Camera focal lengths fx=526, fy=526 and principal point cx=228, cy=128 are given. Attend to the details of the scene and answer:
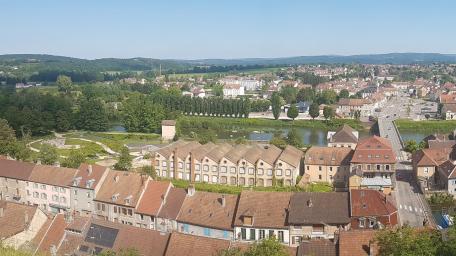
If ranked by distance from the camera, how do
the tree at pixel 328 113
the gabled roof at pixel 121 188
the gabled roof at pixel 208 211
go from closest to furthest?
the gabled roof at pixel 208 211 → the gabled roof at pixel 121 188 → the tree at pixel 328 113

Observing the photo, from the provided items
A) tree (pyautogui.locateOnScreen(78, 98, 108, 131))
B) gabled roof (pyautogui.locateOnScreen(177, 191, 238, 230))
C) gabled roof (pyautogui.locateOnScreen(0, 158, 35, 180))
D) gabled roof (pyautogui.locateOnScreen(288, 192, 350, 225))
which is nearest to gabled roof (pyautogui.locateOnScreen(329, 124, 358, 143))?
gabled roof (pyautogui.locateOnScreen(288, 192, 350, 225))

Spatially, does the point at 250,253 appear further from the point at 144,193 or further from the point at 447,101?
the point at 447,101

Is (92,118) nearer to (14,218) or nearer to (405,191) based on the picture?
(405,191)

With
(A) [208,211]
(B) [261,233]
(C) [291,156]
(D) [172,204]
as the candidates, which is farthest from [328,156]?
(D) [172,204]

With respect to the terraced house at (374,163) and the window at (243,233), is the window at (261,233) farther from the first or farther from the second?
the terraced house at (374,163)

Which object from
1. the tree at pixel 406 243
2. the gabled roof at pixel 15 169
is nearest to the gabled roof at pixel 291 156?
the gabled roof at pixel 15 169

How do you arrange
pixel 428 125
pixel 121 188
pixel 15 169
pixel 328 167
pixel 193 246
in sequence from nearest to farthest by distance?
pixel 193 246 → pixel 121 188 → pixel 15 169 → pixel 328 167 → pixel 428 125

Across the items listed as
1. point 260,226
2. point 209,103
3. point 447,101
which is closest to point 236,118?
point 209,103
